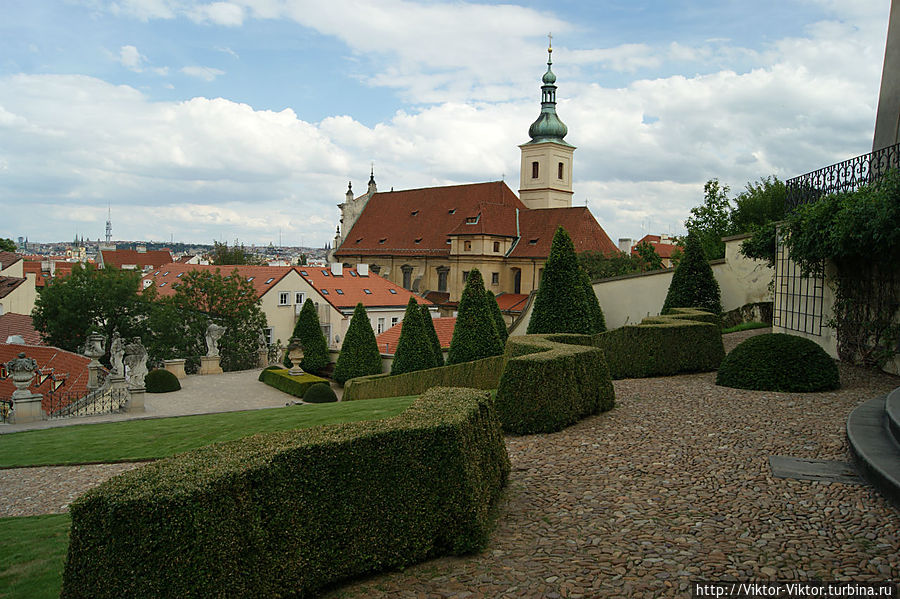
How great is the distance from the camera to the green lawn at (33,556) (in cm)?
593

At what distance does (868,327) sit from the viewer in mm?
13195

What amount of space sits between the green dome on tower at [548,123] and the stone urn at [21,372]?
181ft

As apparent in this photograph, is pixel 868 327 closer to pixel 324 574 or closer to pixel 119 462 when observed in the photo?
pixel 324 574

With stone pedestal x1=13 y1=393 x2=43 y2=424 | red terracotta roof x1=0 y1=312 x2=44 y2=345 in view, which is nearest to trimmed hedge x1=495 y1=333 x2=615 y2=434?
stone pedestal x1=13 y1=393 x2=43 y2=424

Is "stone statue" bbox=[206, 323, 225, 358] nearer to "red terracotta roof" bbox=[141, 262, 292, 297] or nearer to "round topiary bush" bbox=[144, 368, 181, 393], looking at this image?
"red terracotta roof" bbox=[141, 262, 292, 297]

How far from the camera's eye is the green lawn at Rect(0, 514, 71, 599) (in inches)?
233

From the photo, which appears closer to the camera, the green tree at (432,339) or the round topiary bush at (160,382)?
the green tree at (432,339)

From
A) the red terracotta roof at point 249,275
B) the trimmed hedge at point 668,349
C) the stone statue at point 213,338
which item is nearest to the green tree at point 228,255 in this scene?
the red terracotta roof at point 249,275

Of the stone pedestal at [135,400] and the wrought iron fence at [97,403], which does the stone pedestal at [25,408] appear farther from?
the stone pedestal at [135,400]

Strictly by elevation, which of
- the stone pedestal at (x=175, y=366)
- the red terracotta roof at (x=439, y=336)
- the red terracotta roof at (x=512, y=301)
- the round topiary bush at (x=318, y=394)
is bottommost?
the round topiary bush at (x=318, y=394)

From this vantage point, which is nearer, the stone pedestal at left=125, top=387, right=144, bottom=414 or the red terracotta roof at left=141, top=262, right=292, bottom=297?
the stone pedestal at left=125, top=387, right=144, bottom=414

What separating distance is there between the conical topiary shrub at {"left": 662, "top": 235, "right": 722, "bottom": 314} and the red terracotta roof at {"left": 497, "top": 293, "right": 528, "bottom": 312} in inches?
1172

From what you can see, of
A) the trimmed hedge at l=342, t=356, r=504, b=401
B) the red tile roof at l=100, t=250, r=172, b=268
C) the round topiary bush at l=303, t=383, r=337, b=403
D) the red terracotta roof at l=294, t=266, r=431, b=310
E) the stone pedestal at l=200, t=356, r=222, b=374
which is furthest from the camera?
the red tile roof at l=100, t=250, r=172, b=268

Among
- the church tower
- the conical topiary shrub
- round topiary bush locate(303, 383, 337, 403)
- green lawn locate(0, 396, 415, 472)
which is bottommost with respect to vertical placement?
round topiary bush locate(303, 383, 337, 403)
